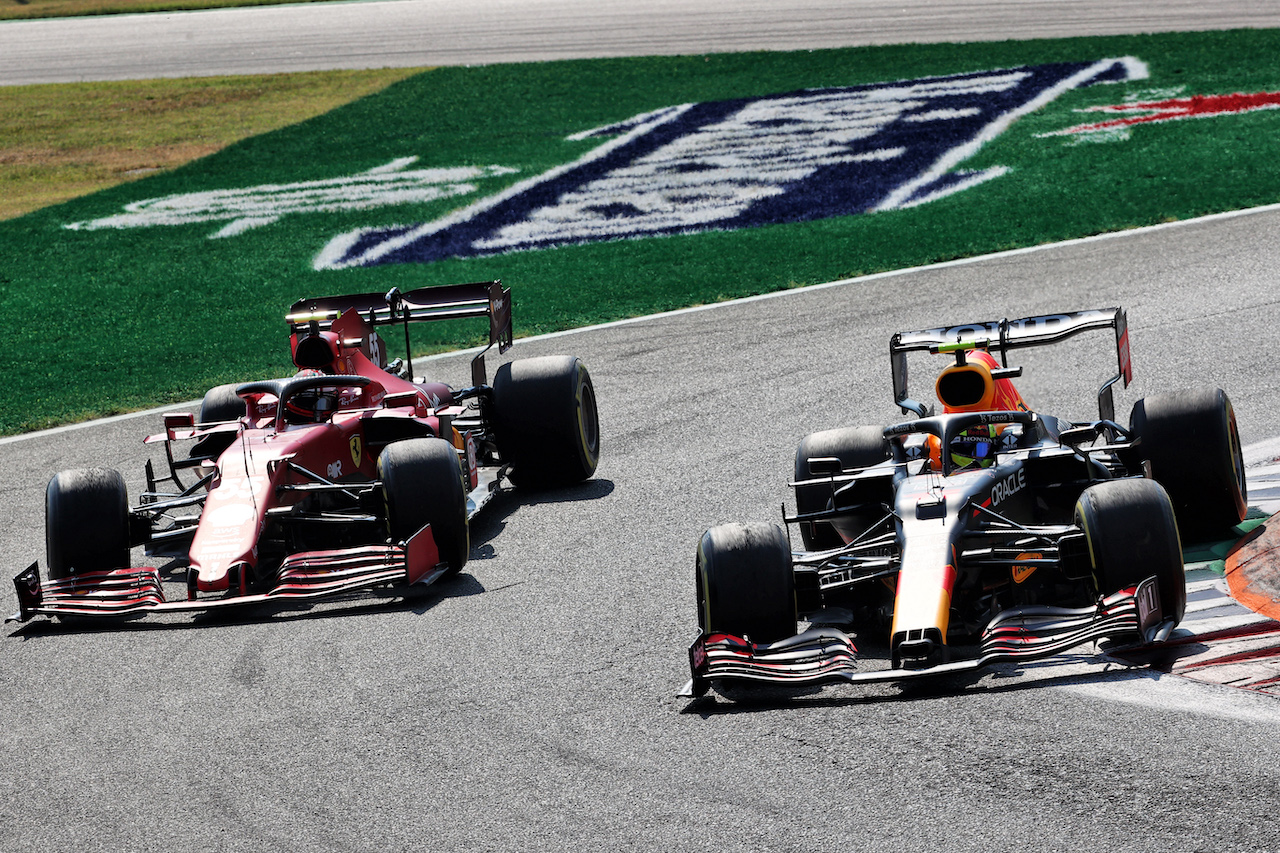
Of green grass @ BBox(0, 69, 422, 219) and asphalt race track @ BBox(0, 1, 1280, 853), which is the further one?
green grass @ BBox(0, 69, 422, 219)

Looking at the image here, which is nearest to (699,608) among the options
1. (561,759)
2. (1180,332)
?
(561,759)

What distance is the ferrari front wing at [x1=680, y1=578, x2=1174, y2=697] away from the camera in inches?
266

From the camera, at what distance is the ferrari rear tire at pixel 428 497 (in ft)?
31.9

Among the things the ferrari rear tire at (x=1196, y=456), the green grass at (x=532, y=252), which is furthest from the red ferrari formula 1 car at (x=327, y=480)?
the green grass at (x=532, y=252)

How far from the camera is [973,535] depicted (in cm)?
767

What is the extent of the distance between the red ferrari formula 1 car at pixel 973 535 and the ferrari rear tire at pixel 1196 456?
0.01 metres

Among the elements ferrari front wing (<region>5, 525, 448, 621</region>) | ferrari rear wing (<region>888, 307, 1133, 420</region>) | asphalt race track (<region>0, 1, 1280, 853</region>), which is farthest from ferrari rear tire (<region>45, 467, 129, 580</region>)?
ferrari rear wing (<region>888, 307, 1133, 420</region>)

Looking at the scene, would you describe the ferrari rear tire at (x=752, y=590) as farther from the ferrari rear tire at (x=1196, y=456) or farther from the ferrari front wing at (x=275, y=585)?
the ferrari rear tire at (x=1196, y=456)

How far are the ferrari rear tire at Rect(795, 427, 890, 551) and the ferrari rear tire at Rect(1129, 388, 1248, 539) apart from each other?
153 cm

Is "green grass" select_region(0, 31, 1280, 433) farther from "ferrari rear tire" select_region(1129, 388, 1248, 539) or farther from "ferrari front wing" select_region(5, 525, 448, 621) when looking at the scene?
"ferrari rear tire" select_region(1129, 388, 1248, 539)

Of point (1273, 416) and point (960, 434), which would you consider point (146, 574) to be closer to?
point (960, 434)

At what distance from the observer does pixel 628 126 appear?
3039 cm

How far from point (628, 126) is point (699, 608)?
77.5 ft

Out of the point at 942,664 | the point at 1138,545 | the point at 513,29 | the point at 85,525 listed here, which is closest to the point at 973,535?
the point at 1138,545
